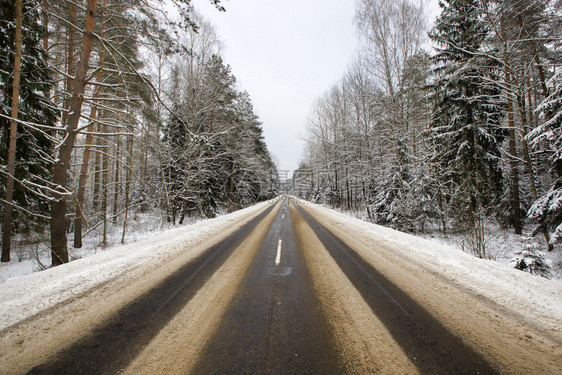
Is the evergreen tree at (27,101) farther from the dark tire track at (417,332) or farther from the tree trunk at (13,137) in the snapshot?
the dark tire track at (417,332)

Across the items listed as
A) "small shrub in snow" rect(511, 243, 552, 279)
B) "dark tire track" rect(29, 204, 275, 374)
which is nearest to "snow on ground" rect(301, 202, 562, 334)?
"small shrub in snow" rect(511, 243, 552, 279)

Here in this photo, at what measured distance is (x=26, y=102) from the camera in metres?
7.57

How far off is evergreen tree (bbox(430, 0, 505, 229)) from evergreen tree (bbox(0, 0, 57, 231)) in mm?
17591

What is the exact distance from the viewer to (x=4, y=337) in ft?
7.18

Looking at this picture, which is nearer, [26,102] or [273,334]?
[273,334]

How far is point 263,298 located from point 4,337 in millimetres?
2918

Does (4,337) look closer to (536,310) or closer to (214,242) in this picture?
(214,242)

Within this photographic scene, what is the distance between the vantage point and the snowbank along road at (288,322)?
194cm

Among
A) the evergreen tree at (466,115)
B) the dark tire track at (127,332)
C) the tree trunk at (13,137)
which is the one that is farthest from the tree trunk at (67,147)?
the evergreen tree at (466,115)

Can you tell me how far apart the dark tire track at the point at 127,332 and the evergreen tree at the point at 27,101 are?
6.62 metres

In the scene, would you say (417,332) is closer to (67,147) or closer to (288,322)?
(288,322)

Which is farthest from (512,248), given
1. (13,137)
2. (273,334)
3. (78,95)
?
(13,137)

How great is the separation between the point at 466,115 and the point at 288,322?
1473cm

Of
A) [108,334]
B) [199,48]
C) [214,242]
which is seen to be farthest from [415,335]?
[199,48]
